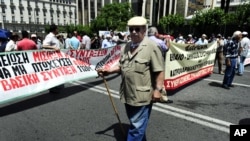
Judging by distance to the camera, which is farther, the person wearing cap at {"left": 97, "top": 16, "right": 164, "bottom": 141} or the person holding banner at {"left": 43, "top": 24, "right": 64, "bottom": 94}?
the person holding banner at {"left": 43, "top": 24, "right": 64, "bottom": 94}

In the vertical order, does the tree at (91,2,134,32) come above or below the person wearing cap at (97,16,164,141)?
above

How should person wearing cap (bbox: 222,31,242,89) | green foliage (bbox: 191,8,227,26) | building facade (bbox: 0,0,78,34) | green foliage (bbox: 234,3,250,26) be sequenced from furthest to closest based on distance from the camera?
1. building facade (bbox: 0,0,78,34)
2. green foliage (bbox: 234,3,250,26)
3. green foliage (bbox: 191,8,227,26)
4. person wearing cap (bbox: 222,31,242,89)

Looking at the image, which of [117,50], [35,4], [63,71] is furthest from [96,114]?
[35,4]

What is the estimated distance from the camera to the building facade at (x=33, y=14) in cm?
10094

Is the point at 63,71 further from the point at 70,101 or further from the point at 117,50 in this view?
the point at 117,50

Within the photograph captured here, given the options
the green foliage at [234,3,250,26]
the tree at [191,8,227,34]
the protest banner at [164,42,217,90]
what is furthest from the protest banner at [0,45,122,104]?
the green foliage at [234,3,250,26]

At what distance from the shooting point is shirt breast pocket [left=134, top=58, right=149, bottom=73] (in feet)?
9.36

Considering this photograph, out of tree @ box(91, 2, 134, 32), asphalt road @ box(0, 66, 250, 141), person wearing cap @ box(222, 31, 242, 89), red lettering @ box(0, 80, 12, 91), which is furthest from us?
tree @ box(91, 2, 134, 32)

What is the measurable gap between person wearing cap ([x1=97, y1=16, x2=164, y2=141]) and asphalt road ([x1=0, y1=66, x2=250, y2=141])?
40.6 inches

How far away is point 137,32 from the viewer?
9.32 feet

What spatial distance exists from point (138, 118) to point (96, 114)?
7.05 feet

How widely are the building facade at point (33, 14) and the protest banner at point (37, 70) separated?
104440mm

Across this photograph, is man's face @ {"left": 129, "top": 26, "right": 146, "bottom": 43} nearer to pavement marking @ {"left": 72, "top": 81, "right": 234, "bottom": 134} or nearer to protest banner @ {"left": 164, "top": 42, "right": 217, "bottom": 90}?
pavement marking @ {"left": 72, "top": 81, "right": 234, "bottom": 134}

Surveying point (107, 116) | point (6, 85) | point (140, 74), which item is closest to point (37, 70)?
point (6, 85)
